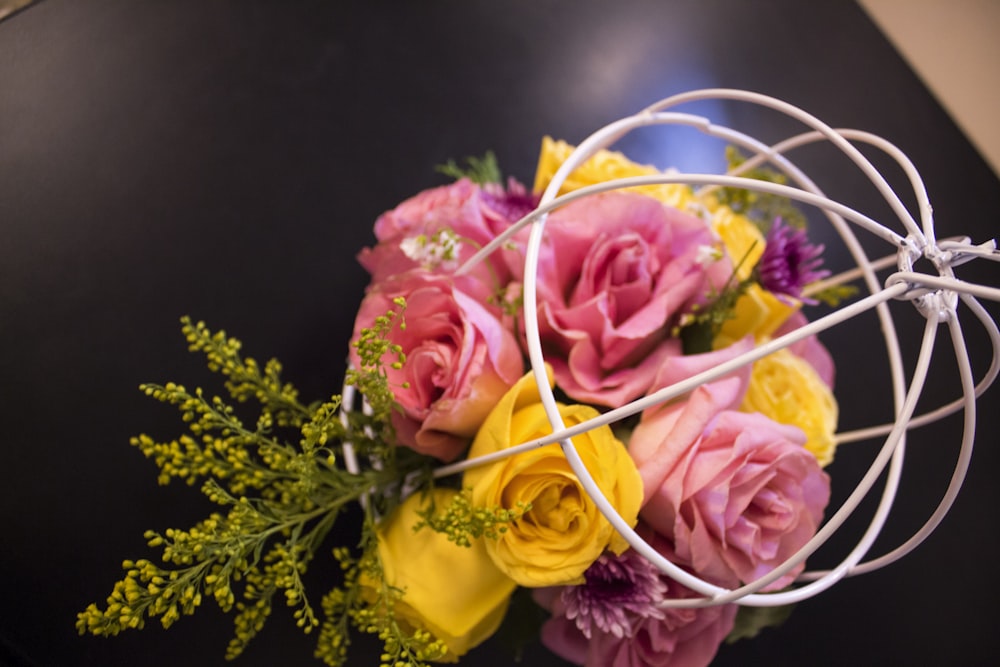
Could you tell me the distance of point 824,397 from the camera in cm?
62

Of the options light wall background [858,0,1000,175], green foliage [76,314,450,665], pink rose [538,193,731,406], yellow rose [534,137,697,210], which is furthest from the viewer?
light wall background [858,0,1000,175]

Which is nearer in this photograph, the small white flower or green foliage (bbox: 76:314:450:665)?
green foliage (bbox: 76:314:450:665)

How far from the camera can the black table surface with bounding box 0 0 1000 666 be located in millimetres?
582

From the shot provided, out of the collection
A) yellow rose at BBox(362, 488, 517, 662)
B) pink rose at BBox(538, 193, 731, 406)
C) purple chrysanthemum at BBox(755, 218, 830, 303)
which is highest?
pink rose at BBox(538, 193, 731, 406)

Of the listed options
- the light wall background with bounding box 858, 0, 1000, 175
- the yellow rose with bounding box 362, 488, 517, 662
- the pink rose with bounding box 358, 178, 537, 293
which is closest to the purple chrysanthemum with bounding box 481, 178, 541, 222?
the pink rose with bounding box 358, 178, 537, 293

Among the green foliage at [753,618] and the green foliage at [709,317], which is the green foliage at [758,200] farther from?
the green foliage at [753,618]

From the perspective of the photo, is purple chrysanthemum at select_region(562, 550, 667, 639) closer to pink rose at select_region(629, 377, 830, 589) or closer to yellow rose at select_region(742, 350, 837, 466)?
pink rose at select_region(629, 377, 830, 589)

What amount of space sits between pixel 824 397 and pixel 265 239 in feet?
1.78

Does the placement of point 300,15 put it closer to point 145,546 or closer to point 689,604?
point 145,546

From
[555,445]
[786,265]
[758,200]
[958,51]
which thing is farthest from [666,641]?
[958,51]

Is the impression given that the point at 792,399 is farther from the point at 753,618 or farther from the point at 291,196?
the point at 291,196

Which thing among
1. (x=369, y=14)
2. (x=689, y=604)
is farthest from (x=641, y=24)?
(x=689, y=604)

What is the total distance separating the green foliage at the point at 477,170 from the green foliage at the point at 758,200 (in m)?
0.24

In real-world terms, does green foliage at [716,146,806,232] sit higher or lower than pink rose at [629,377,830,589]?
higher
